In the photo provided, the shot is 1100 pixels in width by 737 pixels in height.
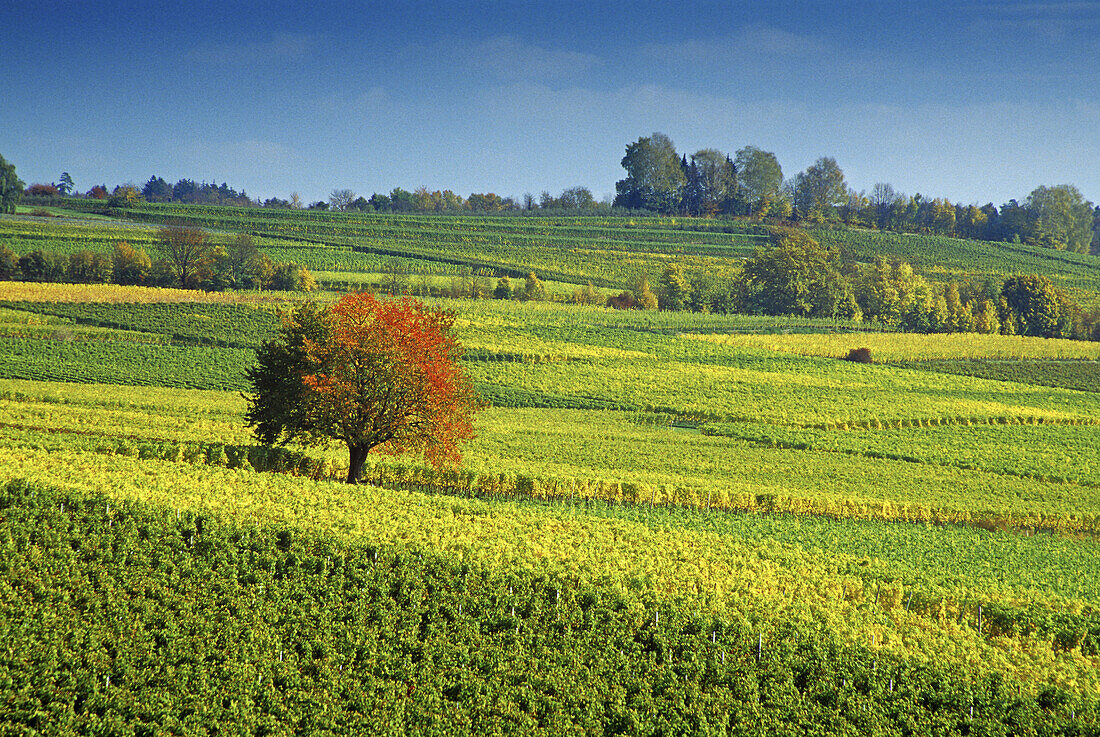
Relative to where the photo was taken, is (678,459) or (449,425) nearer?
(449,425)

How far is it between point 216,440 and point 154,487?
1437 centimetres

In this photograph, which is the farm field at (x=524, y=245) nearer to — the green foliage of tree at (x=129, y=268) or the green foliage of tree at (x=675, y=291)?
the green foliage of tree at (x=675, y=291)

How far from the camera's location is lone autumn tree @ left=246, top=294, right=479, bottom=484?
122ft

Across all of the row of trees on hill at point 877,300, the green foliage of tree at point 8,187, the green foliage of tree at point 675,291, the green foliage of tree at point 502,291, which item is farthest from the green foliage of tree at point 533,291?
the green foliage of tree at point 8,187

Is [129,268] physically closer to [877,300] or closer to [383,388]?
[383,388]

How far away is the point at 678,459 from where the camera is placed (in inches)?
1959

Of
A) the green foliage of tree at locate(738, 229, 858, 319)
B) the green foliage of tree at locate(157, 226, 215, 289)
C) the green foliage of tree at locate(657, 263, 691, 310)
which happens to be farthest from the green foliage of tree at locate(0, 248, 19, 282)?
the green foliage of tree at locate(738, 229, 858, 319)

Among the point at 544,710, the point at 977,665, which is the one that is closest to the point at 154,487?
the point at 544,710

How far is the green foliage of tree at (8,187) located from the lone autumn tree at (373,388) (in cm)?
13654

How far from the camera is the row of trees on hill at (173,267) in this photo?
338 feet

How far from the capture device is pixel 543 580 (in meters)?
24.6

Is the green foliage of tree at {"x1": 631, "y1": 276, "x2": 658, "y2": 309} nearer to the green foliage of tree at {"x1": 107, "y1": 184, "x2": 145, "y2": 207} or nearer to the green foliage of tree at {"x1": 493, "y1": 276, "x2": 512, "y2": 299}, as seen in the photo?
the green foliage of tree at {"x1": 493, "y1": 276, "x2": 512, "y2": 299}

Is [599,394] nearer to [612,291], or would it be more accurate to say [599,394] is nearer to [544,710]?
[544,710]

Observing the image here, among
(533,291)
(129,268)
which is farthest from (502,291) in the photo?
(129,268)
